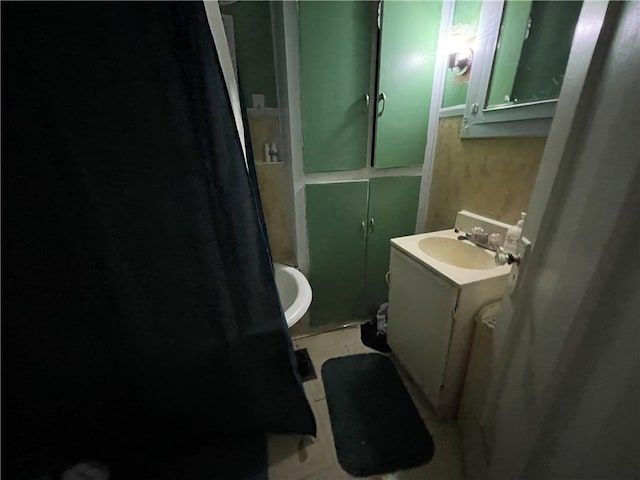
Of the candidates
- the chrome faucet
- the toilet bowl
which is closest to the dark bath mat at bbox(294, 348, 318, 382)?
the toilet bowl

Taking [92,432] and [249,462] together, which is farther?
[249,462]

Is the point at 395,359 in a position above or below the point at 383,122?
below

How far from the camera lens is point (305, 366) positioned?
1.63 metres

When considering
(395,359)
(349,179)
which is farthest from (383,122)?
(395,359)

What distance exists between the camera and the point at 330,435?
49.2 inches

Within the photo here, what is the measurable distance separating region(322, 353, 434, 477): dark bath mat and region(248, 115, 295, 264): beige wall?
81 centimetres

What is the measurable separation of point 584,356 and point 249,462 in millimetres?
1299

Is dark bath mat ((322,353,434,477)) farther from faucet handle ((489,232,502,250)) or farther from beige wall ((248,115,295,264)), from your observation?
faucet handle ((489,232,502,250))

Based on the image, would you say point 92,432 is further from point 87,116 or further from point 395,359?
point 395,359

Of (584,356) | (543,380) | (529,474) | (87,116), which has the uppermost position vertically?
(87,116)

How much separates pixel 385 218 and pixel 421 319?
721 mm

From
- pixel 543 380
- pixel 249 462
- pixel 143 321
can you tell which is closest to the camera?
pixel 543 380

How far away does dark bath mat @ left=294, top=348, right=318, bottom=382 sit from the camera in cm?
156

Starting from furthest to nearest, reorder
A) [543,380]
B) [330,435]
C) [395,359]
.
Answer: [395,359]
[330,435]
[543,380]
